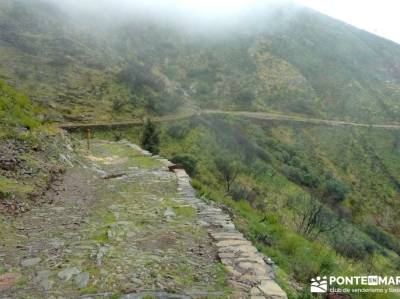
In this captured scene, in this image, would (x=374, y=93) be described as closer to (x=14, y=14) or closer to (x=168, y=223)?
(x=14, y=14)

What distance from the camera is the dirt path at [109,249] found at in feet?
14.8

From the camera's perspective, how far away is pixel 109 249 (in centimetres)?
558

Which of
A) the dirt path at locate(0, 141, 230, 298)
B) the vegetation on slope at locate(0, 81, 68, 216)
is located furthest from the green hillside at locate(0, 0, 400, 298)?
the dirt path at locate(0, 141, 230, 298)

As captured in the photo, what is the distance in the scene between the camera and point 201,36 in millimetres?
72438

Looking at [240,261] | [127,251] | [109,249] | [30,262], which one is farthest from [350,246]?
[30,262]

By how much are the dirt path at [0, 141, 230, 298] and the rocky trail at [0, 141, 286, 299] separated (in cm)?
1

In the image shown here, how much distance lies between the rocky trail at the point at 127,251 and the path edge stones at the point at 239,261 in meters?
0.01

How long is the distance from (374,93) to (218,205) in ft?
218

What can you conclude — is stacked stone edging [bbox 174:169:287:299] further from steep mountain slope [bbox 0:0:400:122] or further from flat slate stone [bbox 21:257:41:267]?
steep mountain slope [bbox 0:0:400:122]

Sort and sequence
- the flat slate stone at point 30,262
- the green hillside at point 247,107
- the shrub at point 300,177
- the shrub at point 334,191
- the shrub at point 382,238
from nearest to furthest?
the flat slate stone at point 30,262
the green hillside at point 247,107
the shrub at point 382,238
the shrub at point 334,191
the shrub at point 300,177

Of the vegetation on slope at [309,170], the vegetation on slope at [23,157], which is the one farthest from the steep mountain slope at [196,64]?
the vegetation on slope at [23,157]
